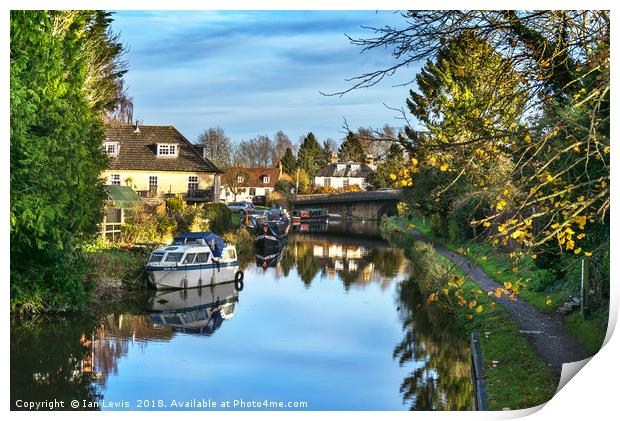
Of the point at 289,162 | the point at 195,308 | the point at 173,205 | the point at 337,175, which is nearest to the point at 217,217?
the point at 173,205

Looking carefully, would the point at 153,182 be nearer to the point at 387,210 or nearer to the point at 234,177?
the point at 234,177

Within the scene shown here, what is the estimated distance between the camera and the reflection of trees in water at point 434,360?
12539 millimetres

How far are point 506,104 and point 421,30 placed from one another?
154cm

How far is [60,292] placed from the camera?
16234 mm

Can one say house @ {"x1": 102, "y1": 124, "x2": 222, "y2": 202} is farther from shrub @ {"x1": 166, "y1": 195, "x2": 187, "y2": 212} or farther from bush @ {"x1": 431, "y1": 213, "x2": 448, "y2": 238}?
bush @ {"x1": 431, "y1": 213, "x2": 448, "y2": 238}

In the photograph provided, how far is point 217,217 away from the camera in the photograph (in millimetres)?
37375

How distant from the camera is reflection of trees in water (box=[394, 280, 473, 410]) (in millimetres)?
12539

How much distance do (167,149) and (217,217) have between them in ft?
22.8

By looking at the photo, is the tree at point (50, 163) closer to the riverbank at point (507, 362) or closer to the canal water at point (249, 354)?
the canal water at point (249, 354)

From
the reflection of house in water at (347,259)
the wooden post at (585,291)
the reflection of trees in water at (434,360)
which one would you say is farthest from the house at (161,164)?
the wooden post at (585,291)

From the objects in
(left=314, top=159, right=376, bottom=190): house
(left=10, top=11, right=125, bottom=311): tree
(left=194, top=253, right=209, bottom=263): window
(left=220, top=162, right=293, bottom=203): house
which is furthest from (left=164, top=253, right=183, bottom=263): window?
(left=314, top=159, right=376, bottom=190): house

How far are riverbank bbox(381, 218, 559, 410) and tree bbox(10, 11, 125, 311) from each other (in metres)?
6.16

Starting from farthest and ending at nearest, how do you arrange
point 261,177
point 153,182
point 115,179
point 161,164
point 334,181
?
point 334,181 < point 261,177 < point 153,182 < point 161,164 < point 115,179

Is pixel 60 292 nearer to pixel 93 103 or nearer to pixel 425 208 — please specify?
pixel 93 103
